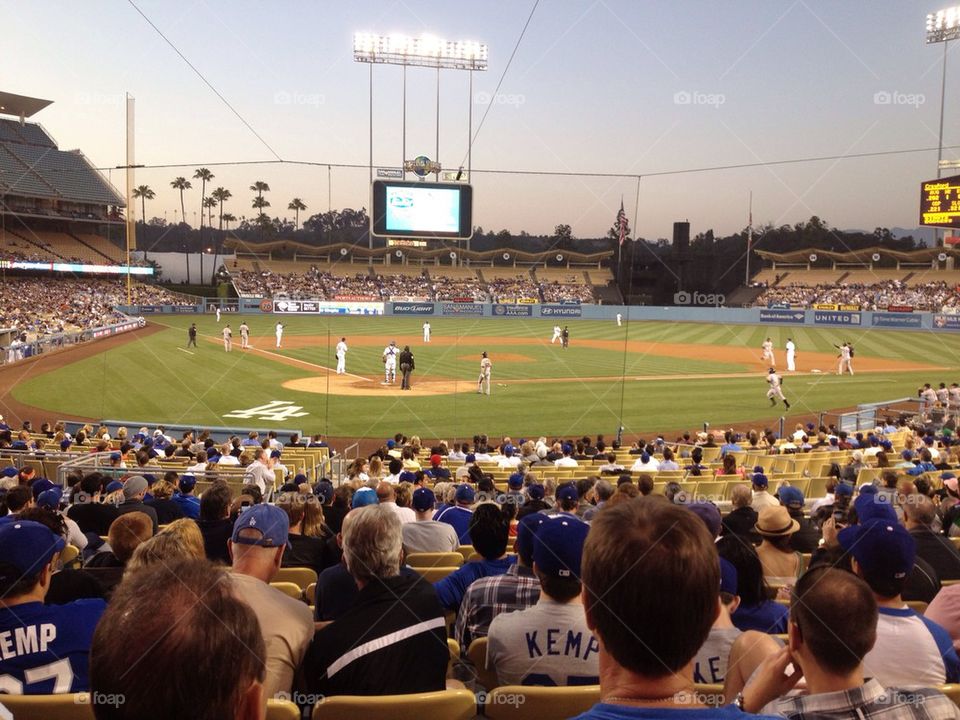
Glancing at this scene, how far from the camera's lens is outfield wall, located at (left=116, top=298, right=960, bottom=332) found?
61.3 meters

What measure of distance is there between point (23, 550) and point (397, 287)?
72.0m

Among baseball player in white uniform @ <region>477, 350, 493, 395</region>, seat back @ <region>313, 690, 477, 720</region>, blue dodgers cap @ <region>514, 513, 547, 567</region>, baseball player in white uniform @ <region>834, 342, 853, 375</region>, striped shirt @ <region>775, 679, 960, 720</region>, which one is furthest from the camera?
baseball player in white uniform @ <region>834, 342, 853, 375</region>

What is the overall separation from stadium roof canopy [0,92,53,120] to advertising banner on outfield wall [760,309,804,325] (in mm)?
72096

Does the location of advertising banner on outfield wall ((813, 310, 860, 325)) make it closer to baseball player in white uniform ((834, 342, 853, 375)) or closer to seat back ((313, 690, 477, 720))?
baseball player in white uniform ((834, 342, 853, 375))

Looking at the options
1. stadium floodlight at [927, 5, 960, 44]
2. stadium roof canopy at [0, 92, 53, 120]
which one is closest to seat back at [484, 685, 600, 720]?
stadium floodlight at [927, 5, 960, 44]

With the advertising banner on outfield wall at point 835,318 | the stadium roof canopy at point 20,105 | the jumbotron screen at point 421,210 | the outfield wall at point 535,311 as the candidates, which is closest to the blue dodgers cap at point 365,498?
the jumbotron screen at point 421,210

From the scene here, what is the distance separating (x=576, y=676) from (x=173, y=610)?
2504 millimetres

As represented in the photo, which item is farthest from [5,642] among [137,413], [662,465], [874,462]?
[137,413]

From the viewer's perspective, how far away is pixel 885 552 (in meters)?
3.81

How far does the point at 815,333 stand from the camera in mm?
55000

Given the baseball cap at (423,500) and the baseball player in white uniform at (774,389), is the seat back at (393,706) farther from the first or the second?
the baseball player in white uniform at (774,389)

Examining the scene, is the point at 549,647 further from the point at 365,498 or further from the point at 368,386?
the point at 368,386

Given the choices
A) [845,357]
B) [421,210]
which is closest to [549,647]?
[421,210]

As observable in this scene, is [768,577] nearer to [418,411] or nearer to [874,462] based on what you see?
[874,462]
